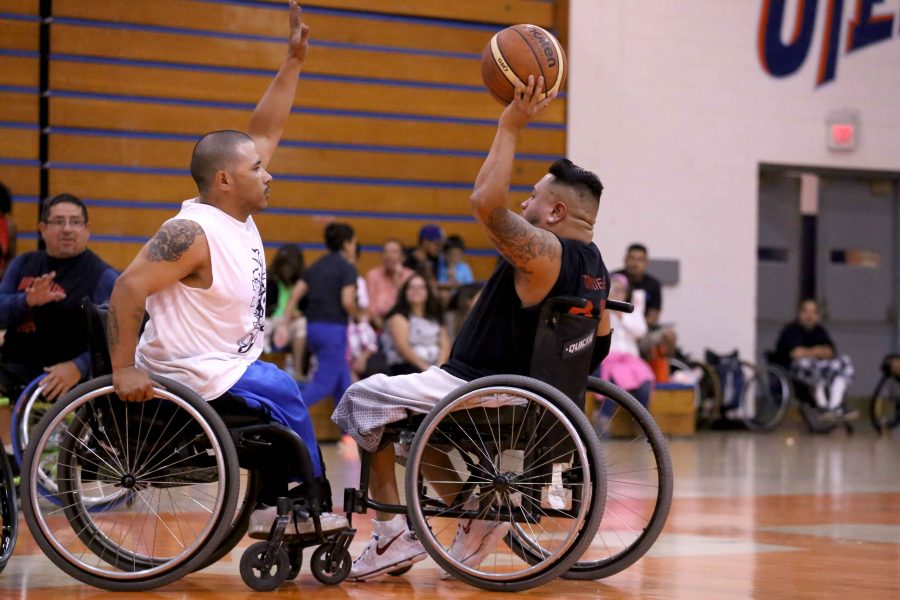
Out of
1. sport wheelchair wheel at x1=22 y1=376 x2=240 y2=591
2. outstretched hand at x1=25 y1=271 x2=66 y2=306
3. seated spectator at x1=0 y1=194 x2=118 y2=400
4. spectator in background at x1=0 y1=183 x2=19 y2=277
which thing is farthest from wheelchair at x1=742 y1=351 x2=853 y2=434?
sport wheelchair wheel at x1=22 y1=376 x2=240 y2=591

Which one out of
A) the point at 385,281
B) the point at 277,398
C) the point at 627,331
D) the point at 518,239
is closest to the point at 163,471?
the point at 277,398

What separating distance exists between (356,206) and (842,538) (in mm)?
6369

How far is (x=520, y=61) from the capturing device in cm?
387

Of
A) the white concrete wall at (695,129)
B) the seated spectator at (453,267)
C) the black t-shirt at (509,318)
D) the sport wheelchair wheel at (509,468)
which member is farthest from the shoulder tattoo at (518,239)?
the white concrete wall at (695,129)

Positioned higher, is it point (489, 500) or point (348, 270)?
point (348, 270)

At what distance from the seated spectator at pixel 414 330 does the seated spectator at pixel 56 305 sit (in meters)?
3.78

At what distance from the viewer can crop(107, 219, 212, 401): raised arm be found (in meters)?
3.56

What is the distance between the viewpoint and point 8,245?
743 cm

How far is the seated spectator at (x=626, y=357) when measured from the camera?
987 centimetres

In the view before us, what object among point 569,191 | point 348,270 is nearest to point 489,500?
point 569,191

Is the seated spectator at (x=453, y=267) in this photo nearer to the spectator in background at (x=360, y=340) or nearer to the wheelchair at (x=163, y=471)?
the spectator in background at (x=360, y=340)

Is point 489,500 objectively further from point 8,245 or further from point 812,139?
point 812,139

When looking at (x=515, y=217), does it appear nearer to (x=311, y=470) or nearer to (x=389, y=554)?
(x=311, y=470)

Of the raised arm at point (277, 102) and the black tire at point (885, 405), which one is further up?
the raised arm at point (277, 102)
